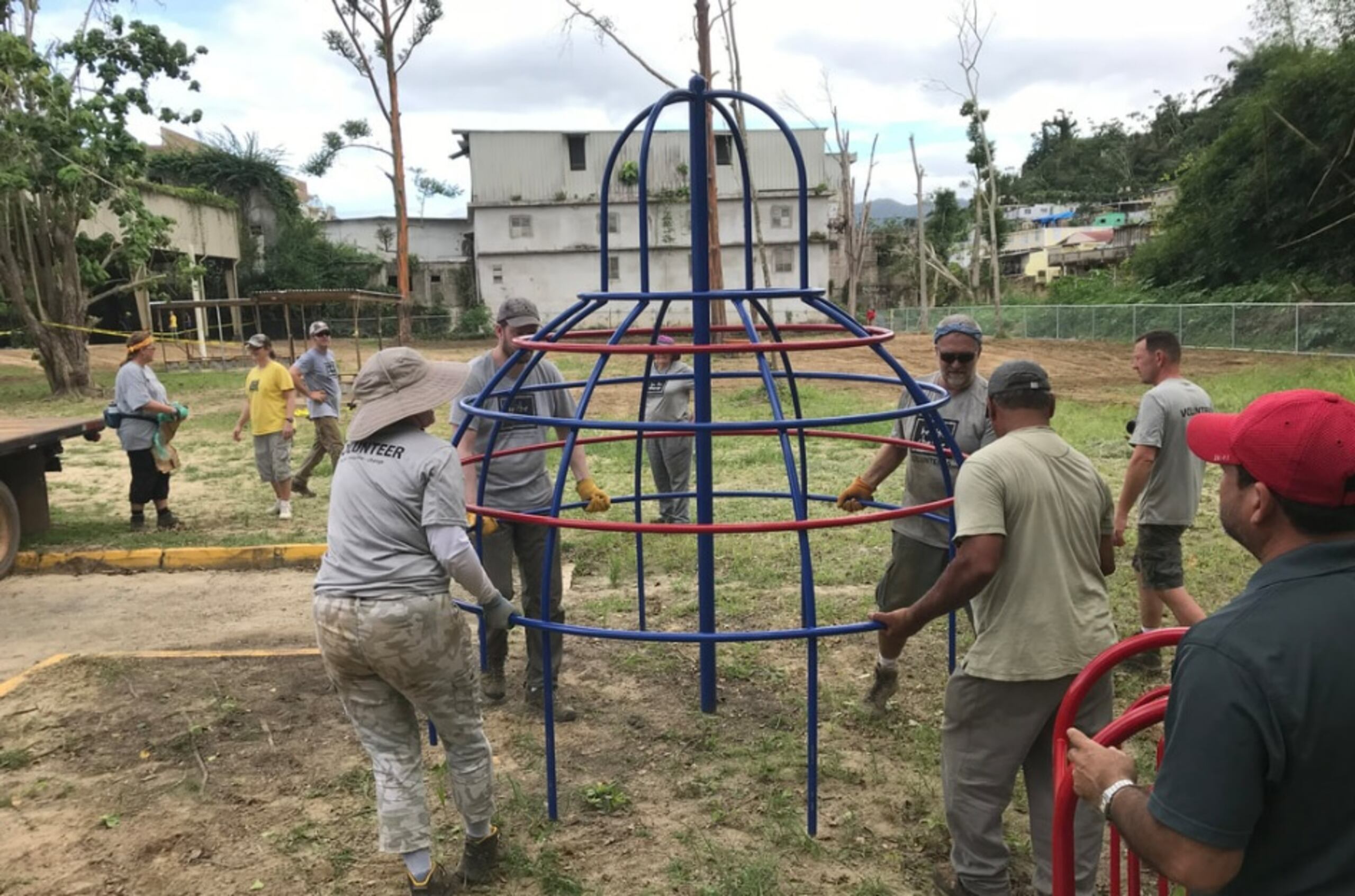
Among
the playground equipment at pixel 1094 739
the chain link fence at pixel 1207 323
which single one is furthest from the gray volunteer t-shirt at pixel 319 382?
the chain link fence at pixel 1207 323

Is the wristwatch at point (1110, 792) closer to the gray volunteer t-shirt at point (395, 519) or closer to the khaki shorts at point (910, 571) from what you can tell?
the gray volunteer t-shirt at point (395, 519)

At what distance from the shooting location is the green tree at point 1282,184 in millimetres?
23750

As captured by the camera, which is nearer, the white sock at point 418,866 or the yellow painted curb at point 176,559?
the white sock at point 418,866

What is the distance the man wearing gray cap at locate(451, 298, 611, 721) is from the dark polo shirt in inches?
119

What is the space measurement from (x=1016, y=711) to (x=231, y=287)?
122ft

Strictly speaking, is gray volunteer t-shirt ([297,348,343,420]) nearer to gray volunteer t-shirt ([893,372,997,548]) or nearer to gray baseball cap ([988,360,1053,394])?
gray volunteer t-shirt ([893,372,997,548])

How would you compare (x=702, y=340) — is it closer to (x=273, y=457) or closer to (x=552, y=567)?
(x=552, y=567)

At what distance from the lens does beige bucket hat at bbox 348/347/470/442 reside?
9.70 feet

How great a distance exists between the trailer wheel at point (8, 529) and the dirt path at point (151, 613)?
167mm

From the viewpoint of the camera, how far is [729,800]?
11.9ft

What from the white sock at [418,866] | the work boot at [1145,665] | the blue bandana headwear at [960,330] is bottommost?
the work boot at [1145,665]

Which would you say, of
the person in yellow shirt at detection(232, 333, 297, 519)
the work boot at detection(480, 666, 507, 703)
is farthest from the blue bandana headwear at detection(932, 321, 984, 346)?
the person in yellow shirt at detection(232, 333, 297, 519)

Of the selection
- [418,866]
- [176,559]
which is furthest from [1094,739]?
[176,559]

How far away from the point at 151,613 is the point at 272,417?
2.43 metres
